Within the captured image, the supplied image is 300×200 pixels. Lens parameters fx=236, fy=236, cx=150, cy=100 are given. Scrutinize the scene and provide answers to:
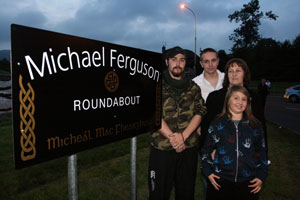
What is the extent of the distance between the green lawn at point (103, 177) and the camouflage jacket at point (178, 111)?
1.50 m

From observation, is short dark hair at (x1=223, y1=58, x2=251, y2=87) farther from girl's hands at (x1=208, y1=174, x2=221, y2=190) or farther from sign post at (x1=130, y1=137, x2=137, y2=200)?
sign post at (x1=130, y1=137, x2=137, y2=200)

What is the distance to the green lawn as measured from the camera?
376 cm

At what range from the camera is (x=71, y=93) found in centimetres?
155

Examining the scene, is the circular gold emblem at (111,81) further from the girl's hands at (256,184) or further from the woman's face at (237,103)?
the girl's hands at (256,184)

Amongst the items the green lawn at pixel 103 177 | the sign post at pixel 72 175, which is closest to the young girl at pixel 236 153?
the sign post at pixel 72 175

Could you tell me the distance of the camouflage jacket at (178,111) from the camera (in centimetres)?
269

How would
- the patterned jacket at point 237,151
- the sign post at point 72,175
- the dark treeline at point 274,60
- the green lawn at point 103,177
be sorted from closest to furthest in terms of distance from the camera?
the sign post at point 72,175, the patterned jacket at point 237,151, the green lawn at point 103,177, the dark treeline at point 274,60

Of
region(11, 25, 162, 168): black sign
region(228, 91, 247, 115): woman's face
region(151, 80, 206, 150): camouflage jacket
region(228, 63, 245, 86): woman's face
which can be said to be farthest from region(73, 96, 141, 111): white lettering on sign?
region(228, 63, 245, 86): woman's face

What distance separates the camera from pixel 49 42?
54.2 inches

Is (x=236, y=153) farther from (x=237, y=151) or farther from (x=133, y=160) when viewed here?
(x=133, y=160)

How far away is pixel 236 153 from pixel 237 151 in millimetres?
21

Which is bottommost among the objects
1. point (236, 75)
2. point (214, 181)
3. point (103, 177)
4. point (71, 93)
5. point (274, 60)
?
point (103, 177)

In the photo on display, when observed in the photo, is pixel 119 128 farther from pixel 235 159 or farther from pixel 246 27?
pixel 246 27

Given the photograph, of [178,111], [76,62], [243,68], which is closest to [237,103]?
[243,68]
